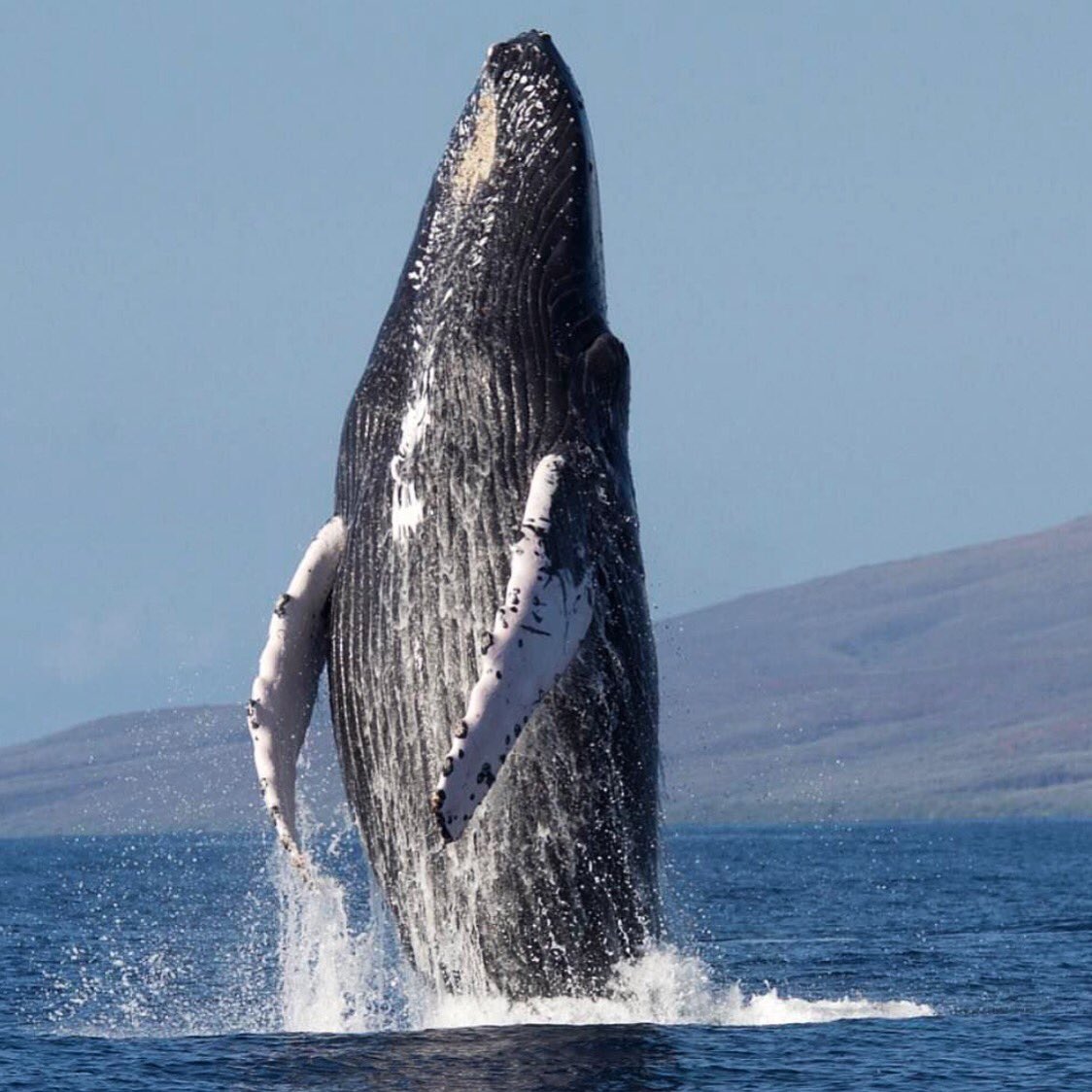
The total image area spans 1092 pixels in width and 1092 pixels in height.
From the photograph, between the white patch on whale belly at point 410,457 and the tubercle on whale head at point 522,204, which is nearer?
the white patch on whale belly at point 410,457

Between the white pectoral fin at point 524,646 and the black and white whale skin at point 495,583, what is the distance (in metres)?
0.04

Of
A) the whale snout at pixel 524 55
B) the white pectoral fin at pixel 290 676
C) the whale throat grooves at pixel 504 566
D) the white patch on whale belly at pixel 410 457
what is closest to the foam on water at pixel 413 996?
the whale throat grooves at pixel 504 566

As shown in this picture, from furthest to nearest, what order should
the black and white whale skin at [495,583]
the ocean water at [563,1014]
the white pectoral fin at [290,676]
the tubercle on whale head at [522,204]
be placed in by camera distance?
the tubercle on whale head at [522,204], the white pectoral fin at [290,676], the ocean water at [563,1014], the black and white whale skin at [495,583]

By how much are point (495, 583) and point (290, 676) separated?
164 centimetres

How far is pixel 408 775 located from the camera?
55.7ft

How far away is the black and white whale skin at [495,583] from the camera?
16.9m

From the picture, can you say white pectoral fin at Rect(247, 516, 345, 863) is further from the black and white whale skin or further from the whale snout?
the whale snout

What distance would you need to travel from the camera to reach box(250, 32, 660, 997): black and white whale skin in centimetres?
1692

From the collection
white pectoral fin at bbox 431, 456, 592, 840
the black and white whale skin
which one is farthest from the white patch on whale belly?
white pectoral fin at bbox 431, 456, 592, 840

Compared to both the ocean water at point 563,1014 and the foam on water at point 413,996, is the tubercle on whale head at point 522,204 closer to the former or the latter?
the ocean water at point 563,1014

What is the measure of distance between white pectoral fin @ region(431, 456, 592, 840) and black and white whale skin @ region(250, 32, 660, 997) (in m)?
0.04

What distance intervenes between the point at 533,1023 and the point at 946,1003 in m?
6.83

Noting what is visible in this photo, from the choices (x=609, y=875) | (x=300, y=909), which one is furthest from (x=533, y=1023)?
(x=300, y=909)

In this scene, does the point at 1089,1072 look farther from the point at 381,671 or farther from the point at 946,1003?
the point at 381,671
